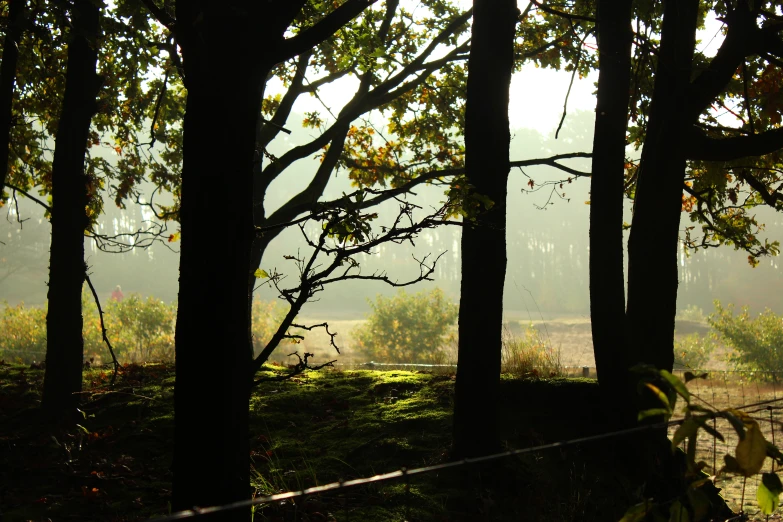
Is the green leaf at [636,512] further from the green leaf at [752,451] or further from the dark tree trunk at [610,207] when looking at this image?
the dark tree trunk at [610,207]

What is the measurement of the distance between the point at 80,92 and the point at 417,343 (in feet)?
73.3

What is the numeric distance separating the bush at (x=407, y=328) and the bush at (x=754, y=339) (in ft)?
34.6

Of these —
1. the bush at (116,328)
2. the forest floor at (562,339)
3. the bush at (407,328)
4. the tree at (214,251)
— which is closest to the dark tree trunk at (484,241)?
the tree at (214,251)

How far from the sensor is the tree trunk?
10.0ft

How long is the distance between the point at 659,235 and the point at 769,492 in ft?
15.3

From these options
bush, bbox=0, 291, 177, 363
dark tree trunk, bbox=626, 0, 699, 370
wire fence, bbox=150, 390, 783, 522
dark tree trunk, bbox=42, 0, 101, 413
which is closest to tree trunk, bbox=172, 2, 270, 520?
wire fence, bbox=150, 390, 783, 522

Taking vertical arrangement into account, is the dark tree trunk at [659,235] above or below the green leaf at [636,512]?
above

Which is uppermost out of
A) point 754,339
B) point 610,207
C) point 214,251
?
point 610,207

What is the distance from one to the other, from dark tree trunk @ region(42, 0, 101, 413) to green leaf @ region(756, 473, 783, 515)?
19.5 ft

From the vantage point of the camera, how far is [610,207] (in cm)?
575

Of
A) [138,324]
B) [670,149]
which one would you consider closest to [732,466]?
[670,149]

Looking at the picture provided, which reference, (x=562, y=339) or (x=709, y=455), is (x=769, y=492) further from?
(x=562, y=339)

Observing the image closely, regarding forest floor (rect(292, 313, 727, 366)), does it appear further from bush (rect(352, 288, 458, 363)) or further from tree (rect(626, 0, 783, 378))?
tree (rect(626, 0, 783, 378))

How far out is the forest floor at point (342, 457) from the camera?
430cm
